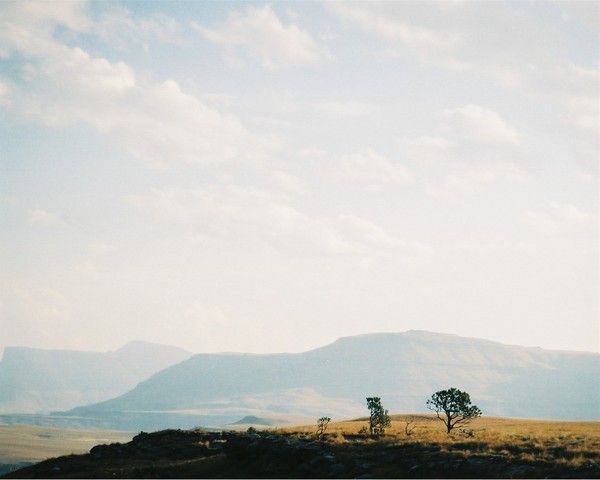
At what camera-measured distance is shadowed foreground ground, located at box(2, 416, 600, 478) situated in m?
34.4

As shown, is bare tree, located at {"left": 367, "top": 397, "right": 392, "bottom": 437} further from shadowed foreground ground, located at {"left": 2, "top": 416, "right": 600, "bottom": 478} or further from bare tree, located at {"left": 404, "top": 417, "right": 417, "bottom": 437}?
bare tree, located at {"left": 404, "top": 417, "right": 417, "bottom": 437}

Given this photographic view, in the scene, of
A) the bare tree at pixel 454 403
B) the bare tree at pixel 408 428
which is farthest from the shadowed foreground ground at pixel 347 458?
the bare tree at pixel 454 403

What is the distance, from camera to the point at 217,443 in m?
56.5

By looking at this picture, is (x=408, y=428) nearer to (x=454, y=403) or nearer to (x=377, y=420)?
(x=377, y=420)

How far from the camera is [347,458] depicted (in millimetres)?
40438

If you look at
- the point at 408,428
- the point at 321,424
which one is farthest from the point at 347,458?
the point at 408,428

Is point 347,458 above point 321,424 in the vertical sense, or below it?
below

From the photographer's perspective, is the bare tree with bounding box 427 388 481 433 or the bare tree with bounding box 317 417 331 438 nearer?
the bare tree with bounding box 427 388 481 433

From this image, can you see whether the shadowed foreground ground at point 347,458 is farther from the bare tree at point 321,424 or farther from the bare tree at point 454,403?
the bare tree at point 454,403

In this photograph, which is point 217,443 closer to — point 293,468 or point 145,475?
point 145,475

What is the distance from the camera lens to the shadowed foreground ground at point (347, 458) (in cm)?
3444

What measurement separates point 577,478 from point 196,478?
26983mm

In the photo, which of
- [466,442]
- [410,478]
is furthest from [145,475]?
[466,442]

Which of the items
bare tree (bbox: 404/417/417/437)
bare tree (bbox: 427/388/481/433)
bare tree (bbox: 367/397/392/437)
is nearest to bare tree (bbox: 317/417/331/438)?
bare tree (bbox: 367/397/392/437)
